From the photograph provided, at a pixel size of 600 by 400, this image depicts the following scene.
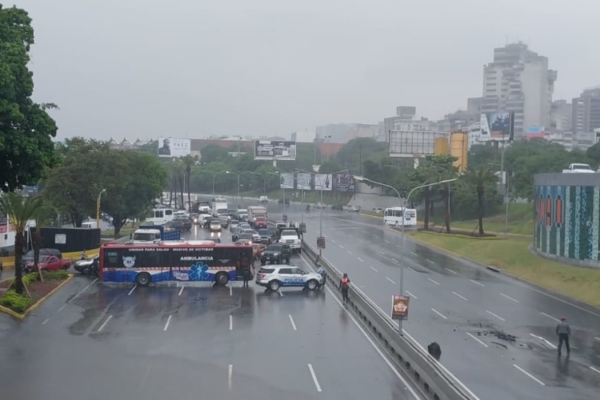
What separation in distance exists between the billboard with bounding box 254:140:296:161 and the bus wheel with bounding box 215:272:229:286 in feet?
407

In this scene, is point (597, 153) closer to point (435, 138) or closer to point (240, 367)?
point (435, 138)

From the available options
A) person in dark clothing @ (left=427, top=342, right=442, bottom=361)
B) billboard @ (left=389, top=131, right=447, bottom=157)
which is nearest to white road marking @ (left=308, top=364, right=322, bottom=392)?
person in dark clothing @ (left=427, top=342, right=442, bottom=361)

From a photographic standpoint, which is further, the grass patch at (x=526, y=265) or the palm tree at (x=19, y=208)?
the grass patch at (x=526, y=265)

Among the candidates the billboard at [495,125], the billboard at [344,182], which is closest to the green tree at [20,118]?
the billboard at [495,125]

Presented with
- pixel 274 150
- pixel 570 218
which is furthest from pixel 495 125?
pixel 570 218

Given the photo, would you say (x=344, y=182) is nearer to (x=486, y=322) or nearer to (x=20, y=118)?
(x=486, y=322)

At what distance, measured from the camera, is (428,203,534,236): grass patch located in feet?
277

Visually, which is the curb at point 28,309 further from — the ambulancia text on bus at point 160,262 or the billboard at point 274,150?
the billboard at point 274,150

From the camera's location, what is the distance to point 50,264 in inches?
1972

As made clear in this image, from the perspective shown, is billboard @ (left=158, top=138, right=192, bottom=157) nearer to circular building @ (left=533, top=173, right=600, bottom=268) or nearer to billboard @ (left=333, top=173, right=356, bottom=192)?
billboard @ (left=333, top=173, right=356, bottom=192)

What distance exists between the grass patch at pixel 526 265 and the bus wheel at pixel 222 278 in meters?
19.4

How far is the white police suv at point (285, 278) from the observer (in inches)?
1726

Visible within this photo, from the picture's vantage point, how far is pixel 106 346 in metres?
29.1

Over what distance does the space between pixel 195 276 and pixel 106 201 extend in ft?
102
